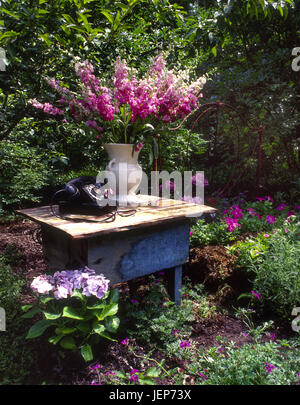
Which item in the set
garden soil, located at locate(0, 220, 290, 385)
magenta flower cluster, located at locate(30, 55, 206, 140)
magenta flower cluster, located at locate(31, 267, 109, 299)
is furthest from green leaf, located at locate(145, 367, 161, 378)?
magenta flower cluster, located at locate(30, 55, 206, 140)

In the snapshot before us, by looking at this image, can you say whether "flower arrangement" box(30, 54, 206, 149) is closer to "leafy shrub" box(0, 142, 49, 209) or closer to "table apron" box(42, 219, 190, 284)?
"table apron" box(42, 219, 190, 284)

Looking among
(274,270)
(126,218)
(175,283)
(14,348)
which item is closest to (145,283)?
(175,283)

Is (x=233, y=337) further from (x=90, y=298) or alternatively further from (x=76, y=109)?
(x=76, y=109)

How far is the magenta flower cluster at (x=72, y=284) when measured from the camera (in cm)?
172

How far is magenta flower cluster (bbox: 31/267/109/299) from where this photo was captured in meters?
1.72

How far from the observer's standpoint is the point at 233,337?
2.18 metres

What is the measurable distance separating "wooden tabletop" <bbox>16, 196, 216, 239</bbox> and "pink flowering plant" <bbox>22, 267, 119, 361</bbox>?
9.7 inches

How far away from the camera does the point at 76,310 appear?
1.80m

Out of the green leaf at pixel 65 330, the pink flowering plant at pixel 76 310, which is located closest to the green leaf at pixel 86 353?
the pink flowering plant at pixel 76 310

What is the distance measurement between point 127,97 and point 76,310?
1.38 meters

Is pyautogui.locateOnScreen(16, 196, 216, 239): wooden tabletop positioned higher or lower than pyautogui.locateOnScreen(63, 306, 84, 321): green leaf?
higher

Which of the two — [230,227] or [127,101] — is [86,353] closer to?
[127,101]

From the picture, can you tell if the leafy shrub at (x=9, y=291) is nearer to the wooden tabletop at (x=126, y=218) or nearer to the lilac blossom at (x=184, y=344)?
the wooden tabletop at (x=126, y=218)

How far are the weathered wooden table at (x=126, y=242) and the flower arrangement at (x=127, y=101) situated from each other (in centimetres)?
59
